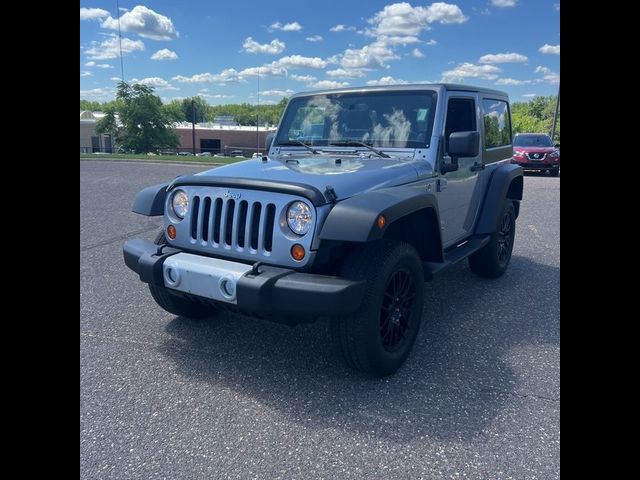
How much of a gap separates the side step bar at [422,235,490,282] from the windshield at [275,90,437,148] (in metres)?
0.96

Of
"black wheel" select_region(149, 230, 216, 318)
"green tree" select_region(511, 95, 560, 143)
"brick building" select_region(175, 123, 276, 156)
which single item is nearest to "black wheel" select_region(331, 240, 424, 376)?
"black wheel" select_region(149, 230, 216, 318)

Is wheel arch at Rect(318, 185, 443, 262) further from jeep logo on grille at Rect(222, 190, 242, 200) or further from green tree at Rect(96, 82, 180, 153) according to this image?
green tree at Rect(96, 82, 180, 153)

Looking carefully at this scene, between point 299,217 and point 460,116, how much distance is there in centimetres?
230

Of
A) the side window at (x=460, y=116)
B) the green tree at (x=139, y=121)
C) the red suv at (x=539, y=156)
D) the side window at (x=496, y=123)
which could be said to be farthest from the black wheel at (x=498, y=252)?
the green tree at (x=139, y=121)

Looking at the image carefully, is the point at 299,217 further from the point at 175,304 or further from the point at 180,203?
the point at 175,304

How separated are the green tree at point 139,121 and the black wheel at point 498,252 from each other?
51.6 meters

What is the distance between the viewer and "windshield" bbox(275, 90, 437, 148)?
413 centimetres

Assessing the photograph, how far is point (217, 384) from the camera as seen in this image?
10.4 feet

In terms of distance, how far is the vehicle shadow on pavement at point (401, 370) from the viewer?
2.82 m

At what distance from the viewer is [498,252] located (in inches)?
211

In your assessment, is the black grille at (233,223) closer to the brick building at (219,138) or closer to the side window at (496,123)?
the side window at (496,123)
